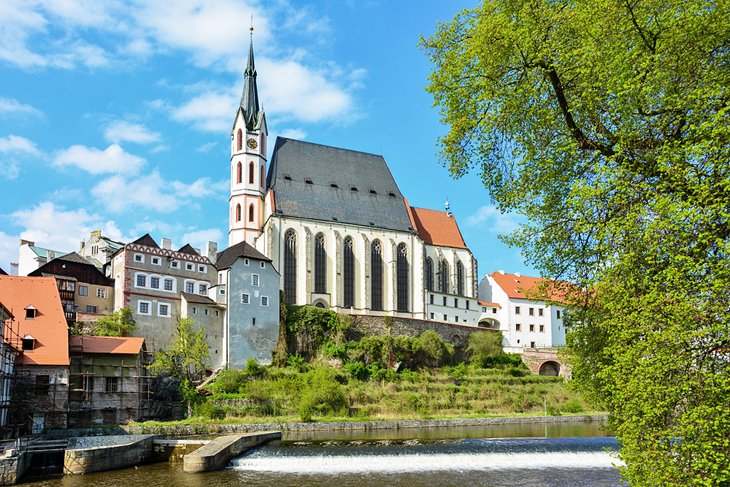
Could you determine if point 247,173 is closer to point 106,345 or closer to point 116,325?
point 116,325

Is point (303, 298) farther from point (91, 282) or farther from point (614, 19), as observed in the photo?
point (614, 19)

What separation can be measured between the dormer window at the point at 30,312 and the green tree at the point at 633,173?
3109cm

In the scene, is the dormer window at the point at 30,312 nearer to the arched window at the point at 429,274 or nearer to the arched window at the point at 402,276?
the arched window at the point at 402,276

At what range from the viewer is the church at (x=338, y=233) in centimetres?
6606

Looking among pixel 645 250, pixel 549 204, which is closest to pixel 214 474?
pixel 549 204

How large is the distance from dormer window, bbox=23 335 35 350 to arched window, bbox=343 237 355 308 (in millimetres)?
34504

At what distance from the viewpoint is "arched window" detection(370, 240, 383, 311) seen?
69.0 m

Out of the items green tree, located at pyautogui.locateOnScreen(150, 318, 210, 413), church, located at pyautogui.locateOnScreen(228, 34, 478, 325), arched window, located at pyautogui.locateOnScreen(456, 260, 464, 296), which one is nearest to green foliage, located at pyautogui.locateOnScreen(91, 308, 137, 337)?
green tree, located at pyautogui.locateOnScreen(150, 318, 210, 413)

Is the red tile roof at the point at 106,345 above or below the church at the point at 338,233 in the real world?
below

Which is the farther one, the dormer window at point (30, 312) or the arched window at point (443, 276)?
the arched window at point (443, 276)

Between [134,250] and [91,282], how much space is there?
3.66 m

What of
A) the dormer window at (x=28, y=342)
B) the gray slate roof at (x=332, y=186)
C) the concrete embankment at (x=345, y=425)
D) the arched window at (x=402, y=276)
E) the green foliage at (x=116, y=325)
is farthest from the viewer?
the arched window at (x=402, y=276)

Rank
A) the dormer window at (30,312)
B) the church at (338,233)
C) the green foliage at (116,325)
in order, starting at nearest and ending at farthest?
the dormer window at (30,312) → the green foliage at (116,325) → the church at (338,233)

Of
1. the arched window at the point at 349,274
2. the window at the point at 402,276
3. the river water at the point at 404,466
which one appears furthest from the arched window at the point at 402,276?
the river water at the point at 404,466
